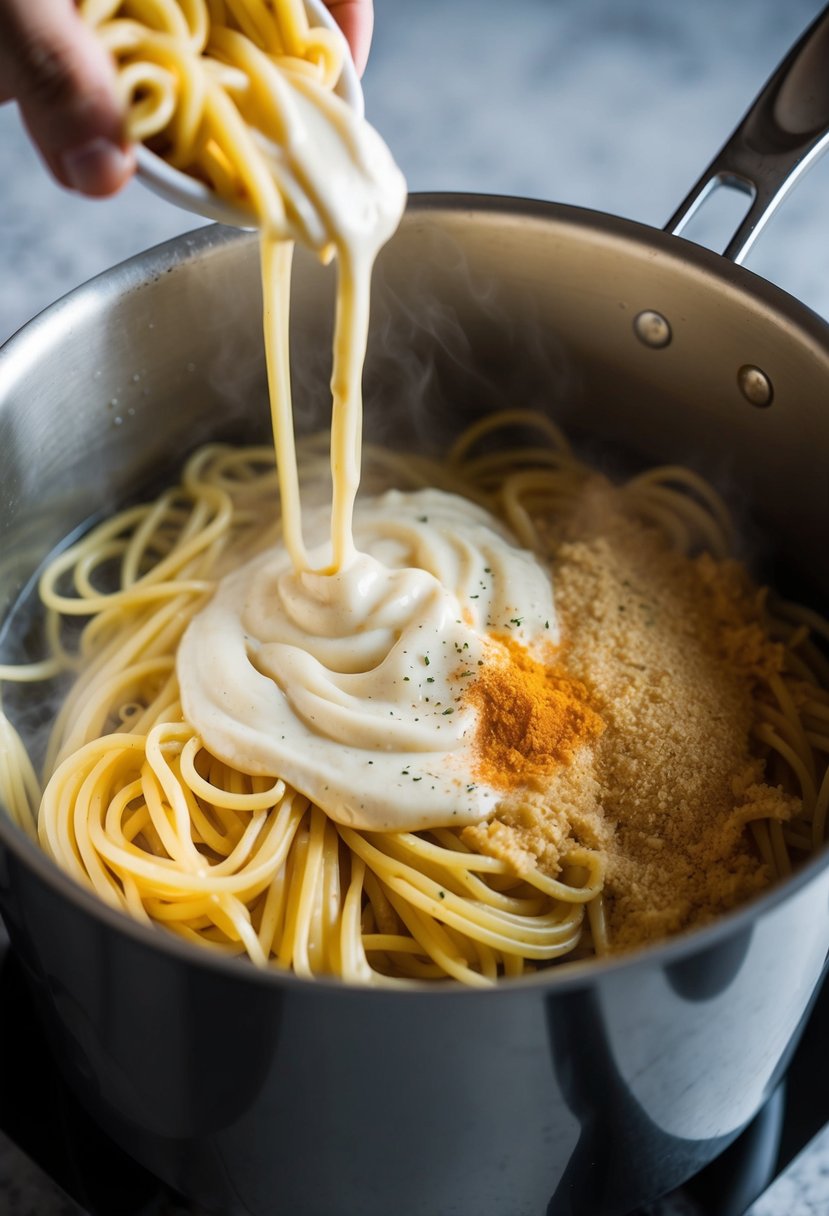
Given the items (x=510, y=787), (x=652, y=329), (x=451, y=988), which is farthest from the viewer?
(x=652, y=329)

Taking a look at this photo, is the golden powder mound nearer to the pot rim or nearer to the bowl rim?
the pot rim

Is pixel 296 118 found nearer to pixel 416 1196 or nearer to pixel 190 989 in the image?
pixel 190 989

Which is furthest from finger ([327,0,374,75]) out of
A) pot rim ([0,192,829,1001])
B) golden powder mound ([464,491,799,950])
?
golden powder mound ([464,491,799,950])

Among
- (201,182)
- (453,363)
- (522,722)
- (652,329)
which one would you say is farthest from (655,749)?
(201,182)

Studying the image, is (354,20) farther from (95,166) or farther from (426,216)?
(95,166)

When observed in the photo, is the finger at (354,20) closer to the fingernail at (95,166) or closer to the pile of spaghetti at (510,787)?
the fingernail at (95,166)

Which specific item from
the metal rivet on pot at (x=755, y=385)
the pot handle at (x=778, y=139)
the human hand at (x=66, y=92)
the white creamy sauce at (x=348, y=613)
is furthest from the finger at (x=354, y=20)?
the metal rivet on pot at (x=755, y=385)

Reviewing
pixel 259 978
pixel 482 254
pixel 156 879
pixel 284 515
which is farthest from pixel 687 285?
pixel 259 978

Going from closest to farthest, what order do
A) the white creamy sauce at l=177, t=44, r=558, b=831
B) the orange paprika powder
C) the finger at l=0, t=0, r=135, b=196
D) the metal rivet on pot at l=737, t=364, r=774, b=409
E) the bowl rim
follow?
1. the finger at l=0, t=0, r=135, b=196
2. the bowl rim
3. the white creamy sauce at l=177, t=44, r=558, b=831
4. the orange paprika powder
5. the metal rivet on pot at l=737, t=364, r=774, b=409
